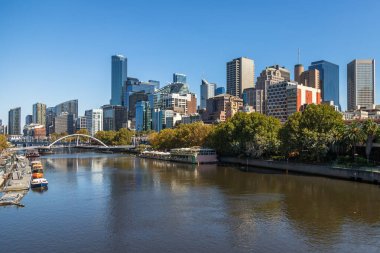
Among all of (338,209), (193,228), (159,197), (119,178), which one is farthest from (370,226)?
(119,178)

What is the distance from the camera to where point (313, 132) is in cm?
8425

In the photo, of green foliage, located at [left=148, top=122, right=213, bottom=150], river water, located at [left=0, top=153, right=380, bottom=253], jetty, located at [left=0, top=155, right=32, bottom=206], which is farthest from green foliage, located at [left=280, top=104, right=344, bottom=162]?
jetty, located at [left=0, top=155, right=32, bottom=206]

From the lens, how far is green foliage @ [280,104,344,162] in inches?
3265

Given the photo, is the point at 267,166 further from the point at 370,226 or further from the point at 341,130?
the point at 370,226

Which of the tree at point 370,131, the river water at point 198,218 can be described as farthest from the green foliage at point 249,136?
the river water at point 198,218

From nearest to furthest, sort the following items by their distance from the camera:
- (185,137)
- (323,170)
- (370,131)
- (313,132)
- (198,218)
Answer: (198,218), (370,131), (323,170), (313,132), (185,137)

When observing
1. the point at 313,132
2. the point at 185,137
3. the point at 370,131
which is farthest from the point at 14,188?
the point at 185,137

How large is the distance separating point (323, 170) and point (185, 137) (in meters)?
75.4

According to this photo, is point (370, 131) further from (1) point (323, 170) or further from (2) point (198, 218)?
(2) point (198, 218)

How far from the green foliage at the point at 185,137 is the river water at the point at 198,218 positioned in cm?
6997

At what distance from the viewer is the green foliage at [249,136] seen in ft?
340

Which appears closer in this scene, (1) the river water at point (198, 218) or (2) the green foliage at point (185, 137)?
(1) the river water at point (198, 218)

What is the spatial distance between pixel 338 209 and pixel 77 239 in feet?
109

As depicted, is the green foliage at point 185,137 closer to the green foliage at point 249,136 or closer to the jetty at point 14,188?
the green foliage at point 249,136
